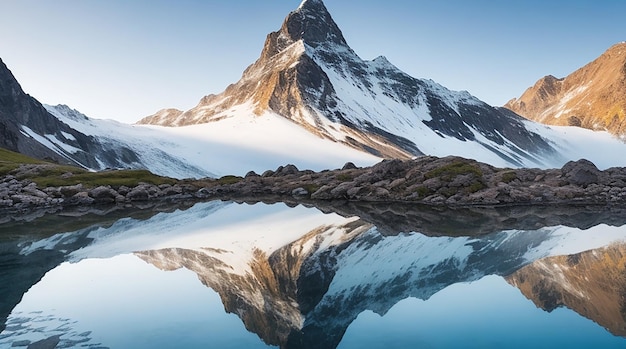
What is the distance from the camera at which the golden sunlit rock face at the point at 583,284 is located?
47.1ft

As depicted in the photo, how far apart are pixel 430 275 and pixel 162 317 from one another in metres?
11.9

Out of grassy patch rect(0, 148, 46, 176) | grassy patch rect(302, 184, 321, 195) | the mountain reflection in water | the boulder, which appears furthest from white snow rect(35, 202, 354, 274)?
grassy patch rect(0, 148, 46, 176)

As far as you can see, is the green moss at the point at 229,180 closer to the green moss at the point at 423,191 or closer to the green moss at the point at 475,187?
the green moss at the point at 423,191

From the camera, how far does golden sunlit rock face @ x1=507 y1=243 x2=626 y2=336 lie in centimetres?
1437

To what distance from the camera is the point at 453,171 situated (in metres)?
62.0

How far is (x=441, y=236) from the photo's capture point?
30766mm

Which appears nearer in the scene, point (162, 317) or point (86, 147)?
point (162, 317)

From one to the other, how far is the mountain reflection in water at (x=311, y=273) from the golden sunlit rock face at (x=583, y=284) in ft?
0.20

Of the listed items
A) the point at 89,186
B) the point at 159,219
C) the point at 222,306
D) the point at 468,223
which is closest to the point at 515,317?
the point at 222,306

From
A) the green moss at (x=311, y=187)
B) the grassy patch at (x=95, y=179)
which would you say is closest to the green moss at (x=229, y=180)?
the grassy patch at (x=95, y=179)

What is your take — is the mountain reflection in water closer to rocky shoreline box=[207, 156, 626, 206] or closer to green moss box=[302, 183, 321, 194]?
rocky shoreline box=[207, 156, 626, 206]

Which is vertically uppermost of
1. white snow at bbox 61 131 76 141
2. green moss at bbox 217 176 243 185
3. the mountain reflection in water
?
white snow at bbox 61 131 76 141

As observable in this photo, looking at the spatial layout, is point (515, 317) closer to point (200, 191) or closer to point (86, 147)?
point (200, 191)

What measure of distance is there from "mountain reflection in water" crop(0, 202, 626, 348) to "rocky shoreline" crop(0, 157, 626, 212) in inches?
594
